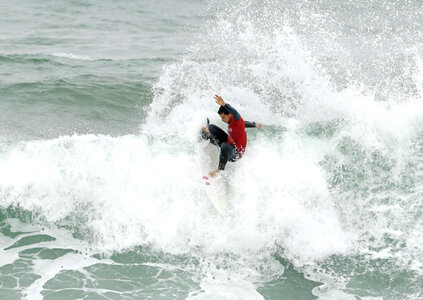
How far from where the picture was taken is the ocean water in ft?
26.5

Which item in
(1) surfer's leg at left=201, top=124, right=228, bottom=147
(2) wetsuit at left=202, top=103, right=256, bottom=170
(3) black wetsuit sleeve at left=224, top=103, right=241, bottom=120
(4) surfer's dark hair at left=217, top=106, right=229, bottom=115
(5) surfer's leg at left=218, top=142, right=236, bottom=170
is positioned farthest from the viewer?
(1) surfer's leg at left=201, top=124, right=228, bottom=147

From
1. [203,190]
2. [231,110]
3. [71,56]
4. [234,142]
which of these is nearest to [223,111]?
[231,110]

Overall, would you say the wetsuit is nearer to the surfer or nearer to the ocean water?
the surfer

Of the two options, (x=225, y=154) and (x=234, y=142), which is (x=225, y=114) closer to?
(x=234, y=142)

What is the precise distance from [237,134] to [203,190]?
52.3 inches

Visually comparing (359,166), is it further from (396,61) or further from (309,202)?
(396,61)

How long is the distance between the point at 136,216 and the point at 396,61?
1390 centimetres

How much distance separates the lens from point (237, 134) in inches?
355

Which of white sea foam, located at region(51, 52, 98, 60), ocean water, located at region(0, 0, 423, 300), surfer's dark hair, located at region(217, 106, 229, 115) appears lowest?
ocean water, located at region(0, 0, 423, 300)

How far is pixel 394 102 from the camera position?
501 inches

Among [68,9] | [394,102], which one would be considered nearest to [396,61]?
[394,102]

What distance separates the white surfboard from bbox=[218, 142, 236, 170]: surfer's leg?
295 millimetres

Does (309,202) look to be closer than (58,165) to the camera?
Yes

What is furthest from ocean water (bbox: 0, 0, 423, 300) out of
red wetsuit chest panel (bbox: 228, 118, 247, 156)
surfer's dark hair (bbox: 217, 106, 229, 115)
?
surfer's dark hair (bbox: 217, 106, 229, 115)
